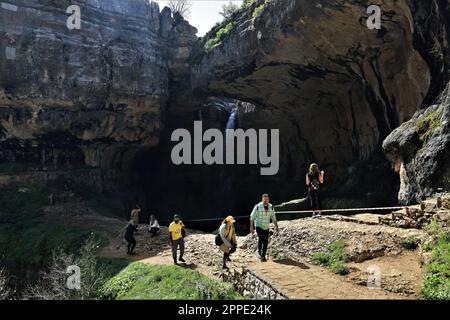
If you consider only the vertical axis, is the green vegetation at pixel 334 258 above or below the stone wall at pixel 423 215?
below

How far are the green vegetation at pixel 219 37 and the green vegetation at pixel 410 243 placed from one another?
17.8 meters

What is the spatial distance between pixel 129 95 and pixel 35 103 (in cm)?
623

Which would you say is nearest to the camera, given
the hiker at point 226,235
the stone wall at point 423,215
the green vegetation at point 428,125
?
the stone wall at point 423,215

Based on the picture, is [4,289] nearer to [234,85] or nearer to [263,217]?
[263,217]

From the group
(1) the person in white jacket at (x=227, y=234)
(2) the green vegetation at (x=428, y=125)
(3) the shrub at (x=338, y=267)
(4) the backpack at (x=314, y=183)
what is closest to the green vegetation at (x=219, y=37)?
(2) the green vegetation at (x=428, y=125)

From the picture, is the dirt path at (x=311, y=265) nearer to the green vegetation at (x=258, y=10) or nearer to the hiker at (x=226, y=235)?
the hiker at (x=226, y=235)

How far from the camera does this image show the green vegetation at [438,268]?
6.04 m

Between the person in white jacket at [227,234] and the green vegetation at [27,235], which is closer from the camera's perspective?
the person in white jacket at [227,234]

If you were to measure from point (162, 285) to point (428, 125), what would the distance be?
910 centimetres

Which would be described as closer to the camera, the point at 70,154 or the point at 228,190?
the point at 70,154
